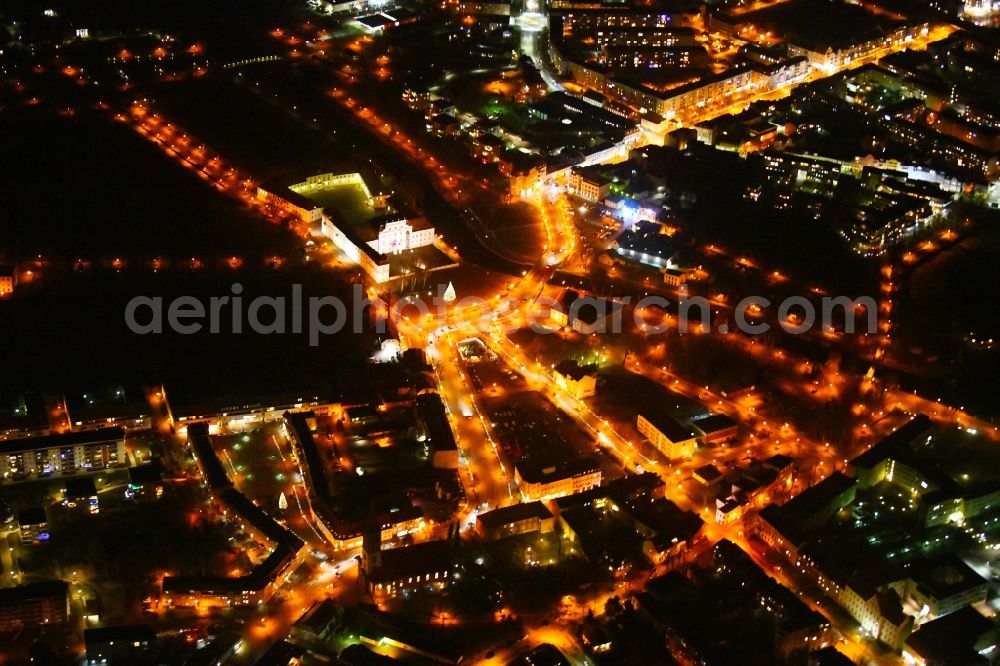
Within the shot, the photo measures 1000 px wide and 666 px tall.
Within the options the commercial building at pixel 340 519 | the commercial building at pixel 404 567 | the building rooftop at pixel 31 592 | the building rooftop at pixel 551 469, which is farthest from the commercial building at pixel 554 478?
the building rooftop at pixel 31 592

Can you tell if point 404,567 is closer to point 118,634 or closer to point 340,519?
point 340,519

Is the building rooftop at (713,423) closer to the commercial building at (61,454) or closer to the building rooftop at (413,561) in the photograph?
the building rooftop at (413,561)

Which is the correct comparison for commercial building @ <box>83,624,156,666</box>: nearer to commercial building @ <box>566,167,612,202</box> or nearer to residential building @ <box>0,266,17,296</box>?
residential building @ <box>0,266,17,296</box>

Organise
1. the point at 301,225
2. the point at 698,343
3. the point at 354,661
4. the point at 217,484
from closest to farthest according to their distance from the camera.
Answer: the point at 354,661, the point at 217,484, the point at 698,343, the point at 301,225

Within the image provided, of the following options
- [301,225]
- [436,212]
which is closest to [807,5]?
[436,212]

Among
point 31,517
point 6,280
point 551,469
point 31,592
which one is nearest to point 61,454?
point 31,517

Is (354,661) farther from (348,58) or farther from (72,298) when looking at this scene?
(348,58)
